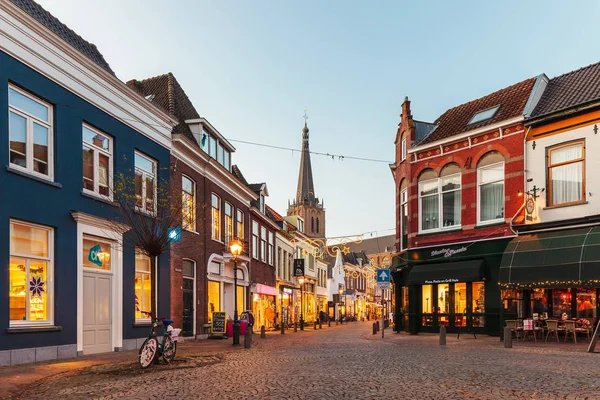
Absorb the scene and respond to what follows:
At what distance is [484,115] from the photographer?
2530 centimetres

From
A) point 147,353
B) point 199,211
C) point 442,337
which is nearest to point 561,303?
point 442,337

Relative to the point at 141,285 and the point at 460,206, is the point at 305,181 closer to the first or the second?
the point at 460,206

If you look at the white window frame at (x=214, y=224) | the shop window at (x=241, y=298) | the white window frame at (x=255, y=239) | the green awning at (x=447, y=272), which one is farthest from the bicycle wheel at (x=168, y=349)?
the white window frame at (x=255, y=239)

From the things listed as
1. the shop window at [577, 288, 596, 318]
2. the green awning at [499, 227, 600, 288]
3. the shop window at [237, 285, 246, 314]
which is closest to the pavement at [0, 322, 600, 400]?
the green awning at [499, 227, 600, 288]

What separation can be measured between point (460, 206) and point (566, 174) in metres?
4.84

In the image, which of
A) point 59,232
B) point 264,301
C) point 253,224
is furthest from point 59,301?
point 264,301

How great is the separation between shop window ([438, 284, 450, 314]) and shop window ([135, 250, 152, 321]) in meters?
12.2

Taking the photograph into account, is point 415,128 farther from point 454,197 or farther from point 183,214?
point 183,214

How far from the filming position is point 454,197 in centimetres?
2544

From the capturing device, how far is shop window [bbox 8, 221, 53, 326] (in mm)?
14016

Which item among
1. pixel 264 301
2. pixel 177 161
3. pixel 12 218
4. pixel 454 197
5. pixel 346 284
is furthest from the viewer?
pixel 346 284

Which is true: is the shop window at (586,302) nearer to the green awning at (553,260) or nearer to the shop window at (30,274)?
the green awning at (553,260)

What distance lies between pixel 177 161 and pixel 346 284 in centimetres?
6457

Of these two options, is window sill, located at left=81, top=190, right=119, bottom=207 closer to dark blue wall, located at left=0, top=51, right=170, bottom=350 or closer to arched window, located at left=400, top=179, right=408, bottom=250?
dark blue wall, located at left=0, top=51, right=170, bottom=350
